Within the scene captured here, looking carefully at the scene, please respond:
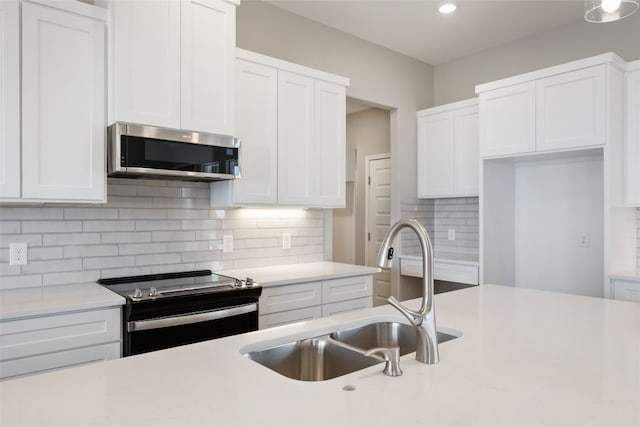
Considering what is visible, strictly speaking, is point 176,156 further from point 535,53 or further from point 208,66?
point 535,53

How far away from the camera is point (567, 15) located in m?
3.82

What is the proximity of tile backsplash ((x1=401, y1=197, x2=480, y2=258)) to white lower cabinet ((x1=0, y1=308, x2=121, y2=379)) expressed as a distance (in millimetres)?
3185

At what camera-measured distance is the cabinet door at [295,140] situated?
3.23 m

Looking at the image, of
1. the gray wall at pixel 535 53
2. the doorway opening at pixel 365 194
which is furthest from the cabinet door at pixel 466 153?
the doorway opening at pixel 365 194

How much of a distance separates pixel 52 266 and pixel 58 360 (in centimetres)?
70

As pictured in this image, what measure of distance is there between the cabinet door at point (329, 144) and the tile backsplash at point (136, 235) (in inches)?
16.2

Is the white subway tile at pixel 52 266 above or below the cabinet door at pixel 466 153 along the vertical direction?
below

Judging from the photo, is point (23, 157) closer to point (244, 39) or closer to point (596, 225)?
point (244, 39)

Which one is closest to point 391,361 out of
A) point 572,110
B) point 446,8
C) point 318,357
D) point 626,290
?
point 318,357

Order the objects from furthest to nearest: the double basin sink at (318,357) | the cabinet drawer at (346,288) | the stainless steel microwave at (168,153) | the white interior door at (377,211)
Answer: the white interior door at (377,211) < the cabinet drawer at (346,288) < the stainless steel microwave at (168,153) < the double basin sink at (318,357)

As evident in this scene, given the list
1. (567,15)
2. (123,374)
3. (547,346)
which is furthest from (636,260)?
(123,374)

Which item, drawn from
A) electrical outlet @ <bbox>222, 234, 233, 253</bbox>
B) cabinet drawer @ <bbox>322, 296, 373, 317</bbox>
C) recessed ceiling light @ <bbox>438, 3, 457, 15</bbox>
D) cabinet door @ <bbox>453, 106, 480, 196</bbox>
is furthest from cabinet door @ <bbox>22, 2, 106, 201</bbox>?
cabinet door @ <bbox>453, 106, 480, 196</bbox>

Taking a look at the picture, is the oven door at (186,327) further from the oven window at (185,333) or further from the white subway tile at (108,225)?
the white subway tile at (108,225)

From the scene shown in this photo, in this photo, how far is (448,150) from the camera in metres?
4.51
